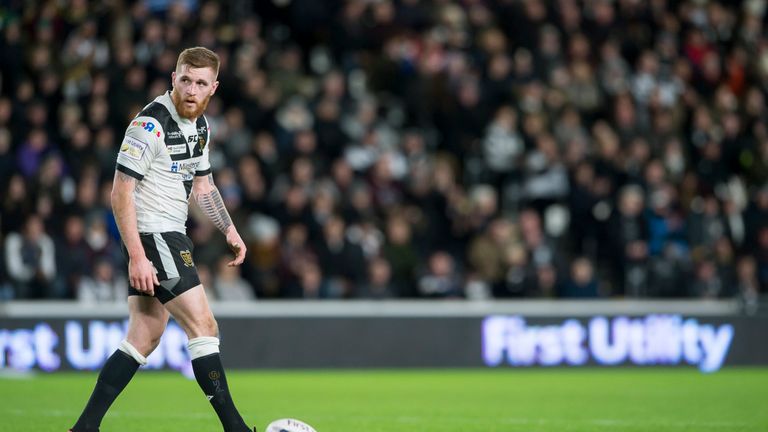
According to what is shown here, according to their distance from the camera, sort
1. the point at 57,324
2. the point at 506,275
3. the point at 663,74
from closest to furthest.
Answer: the point at 57,324 < the point at 506,275 < the point at 663,74

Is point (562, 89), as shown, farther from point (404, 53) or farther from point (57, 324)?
point (57, 324)

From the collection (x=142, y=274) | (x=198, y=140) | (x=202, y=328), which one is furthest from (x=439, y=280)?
(x=142, y=274)

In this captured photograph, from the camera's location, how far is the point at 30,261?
44.1 ft

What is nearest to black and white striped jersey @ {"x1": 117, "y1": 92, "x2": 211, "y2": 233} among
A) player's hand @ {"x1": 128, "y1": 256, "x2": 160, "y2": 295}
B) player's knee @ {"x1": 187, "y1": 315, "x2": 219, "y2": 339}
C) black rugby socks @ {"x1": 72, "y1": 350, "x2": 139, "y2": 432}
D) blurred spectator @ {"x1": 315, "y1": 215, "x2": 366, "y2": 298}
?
player's hand @ {"x1": 128, "y1": 256, "x2": 160, "y2": 295}

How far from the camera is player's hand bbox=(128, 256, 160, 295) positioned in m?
6.27

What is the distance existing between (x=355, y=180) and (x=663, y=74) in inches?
219

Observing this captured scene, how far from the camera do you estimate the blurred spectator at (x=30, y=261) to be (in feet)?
44.0

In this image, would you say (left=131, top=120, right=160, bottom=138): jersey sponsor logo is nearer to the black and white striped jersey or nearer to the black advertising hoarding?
the black and white striped jersey

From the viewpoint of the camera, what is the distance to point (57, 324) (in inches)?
522

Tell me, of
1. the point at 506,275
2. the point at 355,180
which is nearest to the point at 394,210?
the point at 355,180

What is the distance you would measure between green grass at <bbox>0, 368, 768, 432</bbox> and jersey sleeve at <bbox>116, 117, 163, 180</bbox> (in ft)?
7.55

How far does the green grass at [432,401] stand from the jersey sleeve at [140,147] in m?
2.30

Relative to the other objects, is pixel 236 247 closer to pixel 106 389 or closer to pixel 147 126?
pixel 147 126

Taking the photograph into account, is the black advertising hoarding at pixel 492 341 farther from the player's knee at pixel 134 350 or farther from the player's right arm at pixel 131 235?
A: the player's right arm at pixel 131 235
